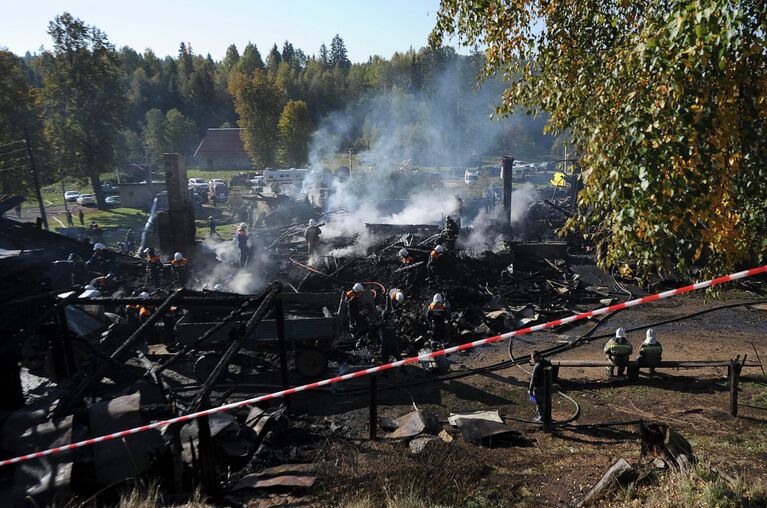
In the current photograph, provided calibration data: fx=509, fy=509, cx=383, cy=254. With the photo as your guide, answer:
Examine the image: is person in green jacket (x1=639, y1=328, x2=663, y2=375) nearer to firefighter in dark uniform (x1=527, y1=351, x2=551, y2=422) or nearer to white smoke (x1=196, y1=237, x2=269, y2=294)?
firefighter in dark uniform (x1=527, y1=351, x2=551, y2=422)

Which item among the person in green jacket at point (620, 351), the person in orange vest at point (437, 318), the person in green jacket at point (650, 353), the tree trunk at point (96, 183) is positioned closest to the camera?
the person in green jacket at point (650, 353)

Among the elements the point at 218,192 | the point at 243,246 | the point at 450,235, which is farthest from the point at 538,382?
the point at 218,192

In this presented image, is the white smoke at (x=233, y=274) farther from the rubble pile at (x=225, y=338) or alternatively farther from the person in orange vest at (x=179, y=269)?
the person in orange vest at (x=179, y=269)

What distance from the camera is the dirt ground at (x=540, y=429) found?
5500mm

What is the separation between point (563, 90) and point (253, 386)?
740 centimetres

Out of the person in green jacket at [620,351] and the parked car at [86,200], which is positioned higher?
the parked car at [86,200]

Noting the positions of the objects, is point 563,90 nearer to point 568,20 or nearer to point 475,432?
point 568,20

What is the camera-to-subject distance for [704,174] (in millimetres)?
4629

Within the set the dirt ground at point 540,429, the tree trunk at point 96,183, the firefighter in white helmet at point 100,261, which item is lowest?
the dirt ground at point 540,429

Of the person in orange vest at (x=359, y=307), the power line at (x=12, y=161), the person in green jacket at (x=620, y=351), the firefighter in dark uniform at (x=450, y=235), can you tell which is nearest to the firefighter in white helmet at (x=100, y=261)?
the person in orange vest at (x=359, y=307)

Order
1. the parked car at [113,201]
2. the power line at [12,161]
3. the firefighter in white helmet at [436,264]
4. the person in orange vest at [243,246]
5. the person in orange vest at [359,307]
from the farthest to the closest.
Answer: the parked car at [113,201]
the power line at [12,161]
the person in orange vest at [243,246]
the firefighter in white helmet at [436,264]
the person in orange vest at [359,307]

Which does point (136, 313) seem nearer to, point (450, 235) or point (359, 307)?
point (359, 307)

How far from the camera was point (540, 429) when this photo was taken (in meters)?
8.11

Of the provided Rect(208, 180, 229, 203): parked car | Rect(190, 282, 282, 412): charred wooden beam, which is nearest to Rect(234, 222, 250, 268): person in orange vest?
Rect(190, 282, 282, 412): charred wooden beam
